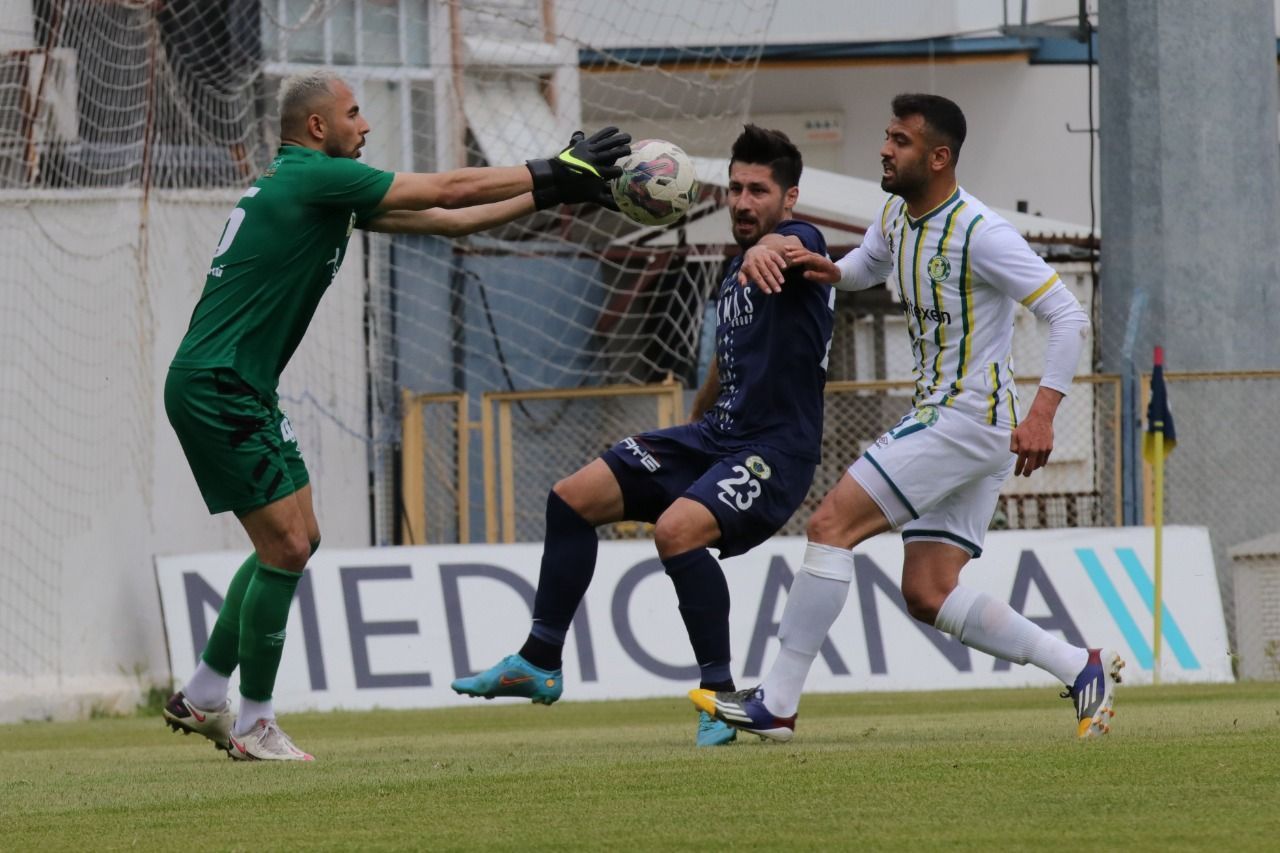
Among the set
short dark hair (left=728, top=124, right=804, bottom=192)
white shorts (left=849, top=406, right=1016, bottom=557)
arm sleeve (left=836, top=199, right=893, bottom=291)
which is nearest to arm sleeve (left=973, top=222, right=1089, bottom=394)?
white shorts (left=849, top=406, right=1016, bottom=557)

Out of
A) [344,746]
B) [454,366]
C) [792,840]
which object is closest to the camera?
[792,840]

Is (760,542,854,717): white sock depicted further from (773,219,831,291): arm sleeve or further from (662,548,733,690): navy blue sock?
(773,219,831,291): arm sleeve

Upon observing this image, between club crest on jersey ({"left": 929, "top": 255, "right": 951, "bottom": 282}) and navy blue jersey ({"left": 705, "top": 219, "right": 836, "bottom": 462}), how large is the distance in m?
0.53

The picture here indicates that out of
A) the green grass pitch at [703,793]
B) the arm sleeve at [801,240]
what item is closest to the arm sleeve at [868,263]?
the arm sleeve at [801,240]

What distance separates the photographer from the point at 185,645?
40.5ft

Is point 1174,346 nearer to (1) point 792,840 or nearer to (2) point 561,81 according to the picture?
(2) point 561,81

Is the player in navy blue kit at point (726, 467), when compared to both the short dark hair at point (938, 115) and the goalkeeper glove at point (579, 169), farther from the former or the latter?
the goalkeeper glove at point (579, 169)

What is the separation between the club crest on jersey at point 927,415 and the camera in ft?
22.5

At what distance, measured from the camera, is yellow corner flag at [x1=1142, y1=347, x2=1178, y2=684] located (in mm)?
12602

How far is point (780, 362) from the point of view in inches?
285

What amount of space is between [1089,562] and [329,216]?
23.9 ft

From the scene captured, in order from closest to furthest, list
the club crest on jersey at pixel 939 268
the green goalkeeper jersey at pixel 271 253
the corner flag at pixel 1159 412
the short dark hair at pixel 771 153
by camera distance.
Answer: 1. the green goalkeeper jersey at pixel 271 253
2. the club crest on jersey at pixel 939 268
3. the short dark hair at pixel 771 153
4. the corner flag at pixel 1159 412

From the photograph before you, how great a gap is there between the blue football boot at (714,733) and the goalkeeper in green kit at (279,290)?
53.8 inches

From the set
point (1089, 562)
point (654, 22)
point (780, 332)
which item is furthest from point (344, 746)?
point (654, 22)
